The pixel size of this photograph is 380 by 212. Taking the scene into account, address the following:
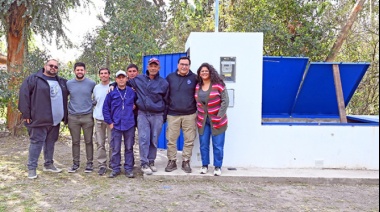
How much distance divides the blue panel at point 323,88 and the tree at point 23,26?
234 inches

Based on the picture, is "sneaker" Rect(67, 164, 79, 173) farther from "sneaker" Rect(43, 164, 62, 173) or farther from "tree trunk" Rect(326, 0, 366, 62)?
"tree trunk" Rect(326, 0, 366, 62)

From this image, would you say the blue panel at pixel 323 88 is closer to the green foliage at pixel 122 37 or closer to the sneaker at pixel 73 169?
the sneaker at pixel 73 169

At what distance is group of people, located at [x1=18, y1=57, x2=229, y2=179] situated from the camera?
5035 millimetres

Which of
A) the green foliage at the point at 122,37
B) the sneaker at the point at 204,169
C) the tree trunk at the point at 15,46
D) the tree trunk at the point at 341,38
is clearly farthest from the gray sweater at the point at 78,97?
the tree trunk at the point at 341,38

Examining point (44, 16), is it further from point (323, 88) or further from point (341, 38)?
point (341, 38)

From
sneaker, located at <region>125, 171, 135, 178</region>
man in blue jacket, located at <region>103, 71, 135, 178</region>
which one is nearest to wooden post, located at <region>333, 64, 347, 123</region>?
man in blue jacket, located at <region>103, 71, 135, 178</region>

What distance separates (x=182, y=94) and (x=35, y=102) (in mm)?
2094

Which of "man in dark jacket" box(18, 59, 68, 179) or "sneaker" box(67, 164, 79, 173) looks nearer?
"man in dark jacket" box(18, 59, 68, 179)

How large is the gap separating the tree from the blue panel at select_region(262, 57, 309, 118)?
541 cm

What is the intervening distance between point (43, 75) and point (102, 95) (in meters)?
0.89

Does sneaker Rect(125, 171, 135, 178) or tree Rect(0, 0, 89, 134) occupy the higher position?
tree Rect(0, 0, 89, 134)

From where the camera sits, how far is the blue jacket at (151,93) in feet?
16.6

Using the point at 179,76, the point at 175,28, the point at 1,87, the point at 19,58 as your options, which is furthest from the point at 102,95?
the point at 175,28

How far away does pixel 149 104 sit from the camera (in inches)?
199
